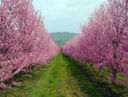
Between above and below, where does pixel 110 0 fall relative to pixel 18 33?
above

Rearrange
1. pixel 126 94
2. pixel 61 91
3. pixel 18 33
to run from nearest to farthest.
A: pixel 18 33
pixel 126 94
pixel 61 91

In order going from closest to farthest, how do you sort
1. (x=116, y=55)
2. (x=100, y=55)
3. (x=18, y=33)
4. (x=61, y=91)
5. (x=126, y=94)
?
(x=18, y=33) → (x=126, y=94) → (x=61, y=91) → (x=116, y=55) → (x=100, y=55)

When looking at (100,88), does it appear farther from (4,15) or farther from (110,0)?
(4,15)

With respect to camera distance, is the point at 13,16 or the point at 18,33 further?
the point at 18,33

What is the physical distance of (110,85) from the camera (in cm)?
2356

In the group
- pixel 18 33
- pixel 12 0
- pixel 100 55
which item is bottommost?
pixel 100 55

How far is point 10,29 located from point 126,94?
12.0 m

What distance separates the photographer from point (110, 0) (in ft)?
81.1

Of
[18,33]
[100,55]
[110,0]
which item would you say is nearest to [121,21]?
[110,0]

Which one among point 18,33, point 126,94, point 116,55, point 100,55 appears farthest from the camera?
point 100,55

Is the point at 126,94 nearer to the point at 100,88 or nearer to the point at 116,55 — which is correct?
the point at 100,88

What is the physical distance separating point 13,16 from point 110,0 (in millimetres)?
13144

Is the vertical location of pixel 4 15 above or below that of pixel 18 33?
above

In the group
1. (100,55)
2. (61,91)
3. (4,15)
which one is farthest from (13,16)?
(100,55)
